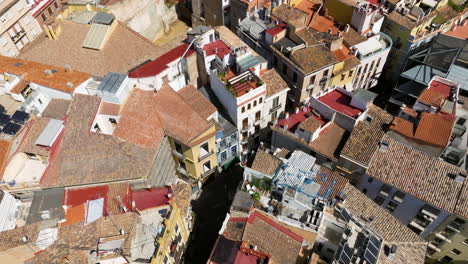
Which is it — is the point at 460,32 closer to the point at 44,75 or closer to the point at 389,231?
the point at 389,231

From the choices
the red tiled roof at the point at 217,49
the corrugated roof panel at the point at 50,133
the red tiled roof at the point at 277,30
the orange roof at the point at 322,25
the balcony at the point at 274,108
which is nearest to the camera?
the corrugated roof panel at the point at 50,133

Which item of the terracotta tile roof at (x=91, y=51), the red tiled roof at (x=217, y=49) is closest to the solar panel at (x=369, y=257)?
the red tiled roof at (x=217, y=49)

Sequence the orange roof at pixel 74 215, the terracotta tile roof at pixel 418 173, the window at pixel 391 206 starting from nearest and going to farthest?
the orange roof at pixel 74 215 → the terracotta tile roof at pixel 418 173 → the window at pixel 391 206

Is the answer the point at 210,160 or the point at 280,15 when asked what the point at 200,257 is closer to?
the point at 210,160

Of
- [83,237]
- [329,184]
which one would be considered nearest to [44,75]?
[83,237]

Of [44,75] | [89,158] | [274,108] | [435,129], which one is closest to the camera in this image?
[89,158]

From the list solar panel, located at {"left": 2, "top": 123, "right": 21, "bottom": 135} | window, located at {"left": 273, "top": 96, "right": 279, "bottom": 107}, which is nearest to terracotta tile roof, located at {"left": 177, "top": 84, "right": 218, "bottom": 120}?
window, located at {"left": 273, "top": 96, "right": 279, "bottom": 107}

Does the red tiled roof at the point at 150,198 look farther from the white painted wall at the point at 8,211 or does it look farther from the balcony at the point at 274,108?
the balcony at the point at 274,108
